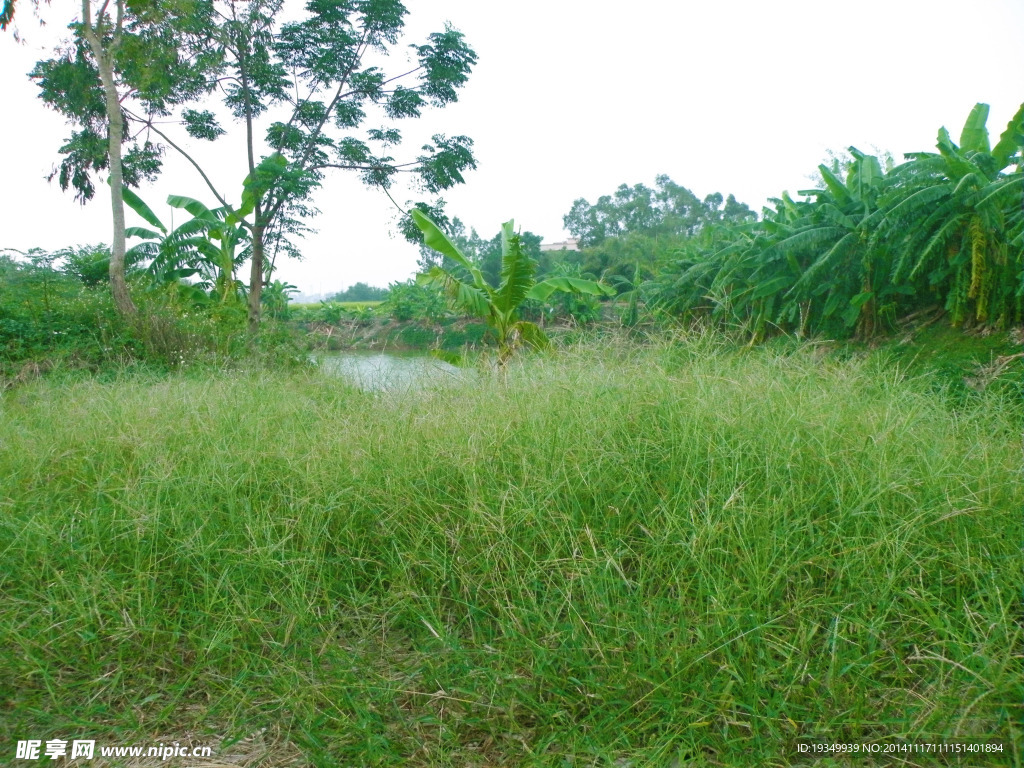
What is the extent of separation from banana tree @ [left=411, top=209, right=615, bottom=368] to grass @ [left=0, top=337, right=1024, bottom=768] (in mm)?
4729

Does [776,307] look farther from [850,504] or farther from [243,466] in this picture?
[243,466]

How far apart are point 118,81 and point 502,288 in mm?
10759

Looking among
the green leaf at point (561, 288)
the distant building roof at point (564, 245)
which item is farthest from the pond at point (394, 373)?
the distant building roof at point (564, 245)

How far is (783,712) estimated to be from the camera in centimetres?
186

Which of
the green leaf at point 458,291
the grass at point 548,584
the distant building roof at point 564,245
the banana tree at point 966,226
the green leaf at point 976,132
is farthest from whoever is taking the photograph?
the distant building roof at point 564,245

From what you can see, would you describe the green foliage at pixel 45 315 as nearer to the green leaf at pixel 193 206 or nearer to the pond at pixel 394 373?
the pond at pixel 394 373

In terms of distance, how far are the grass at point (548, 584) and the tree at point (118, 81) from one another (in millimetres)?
7769

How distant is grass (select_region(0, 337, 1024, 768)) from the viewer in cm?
189

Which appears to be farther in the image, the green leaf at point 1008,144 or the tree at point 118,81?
the tree at point 118,81

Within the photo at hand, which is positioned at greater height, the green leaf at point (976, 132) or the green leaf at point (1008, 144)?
the green leaf at point (976, 132)

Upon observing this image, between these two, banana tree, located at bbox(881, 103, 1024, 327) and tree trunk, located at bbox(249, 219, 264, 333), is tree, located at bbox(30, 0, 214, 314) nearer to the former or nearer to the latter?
tree trunk, located at bbox(249, 219, 264, 333)

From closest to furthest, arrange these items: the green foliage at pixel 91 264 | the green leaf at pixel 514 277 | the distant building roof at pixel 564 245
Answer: the green leaf at pixel 514 277 < the green foliage at pixel 91 264 < the distant building roof at pixel 564 245

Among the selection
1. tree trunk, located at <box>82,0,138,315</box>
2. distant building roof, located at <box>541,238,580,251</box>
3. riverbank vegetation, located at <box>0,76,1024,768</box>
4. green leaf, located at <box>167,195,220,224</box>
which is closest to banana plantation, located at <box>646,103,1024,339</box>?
riverbank vegetation, located at <box>0,76,1024,768</box>

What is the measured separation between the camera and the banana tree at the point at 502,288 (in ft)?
26.5
